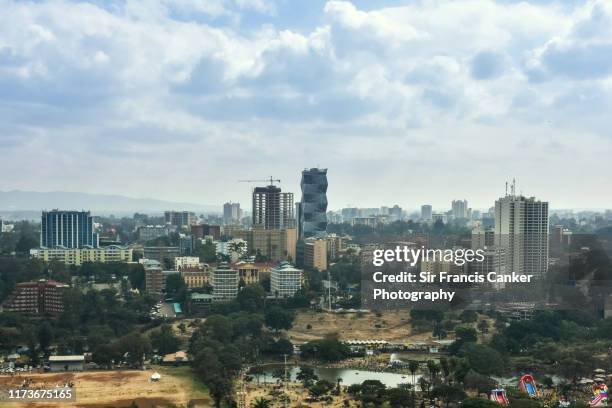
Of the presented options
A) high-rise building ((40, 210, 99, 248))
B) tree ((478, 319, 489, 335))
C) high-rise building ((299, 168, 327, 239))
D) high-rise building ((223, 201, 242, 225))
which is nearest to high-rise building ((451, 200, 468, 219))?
high-rise building ((223, 201, 242, 225))

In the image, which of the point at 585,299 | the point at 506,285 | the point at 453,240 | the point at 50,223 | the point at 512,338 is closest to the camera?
the point at 512,338

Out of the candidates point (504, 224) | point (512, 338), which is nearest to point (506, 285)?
point (504, 224)

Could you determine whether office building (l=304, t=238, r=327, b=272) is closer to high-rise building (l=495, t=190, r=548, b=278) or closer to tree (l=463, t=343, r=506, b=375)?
high-rise building (l=495, t=190, r=548, b=278)

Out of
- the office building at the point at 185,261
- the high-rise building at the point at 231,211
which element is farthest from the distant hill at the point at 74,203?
the office building at the point at 185,261

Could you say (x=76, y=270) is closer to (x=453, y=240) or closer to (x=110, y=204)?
(x=453, y=240)

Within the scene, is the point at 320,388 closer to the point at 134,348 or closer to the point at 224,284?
the point at 134,348

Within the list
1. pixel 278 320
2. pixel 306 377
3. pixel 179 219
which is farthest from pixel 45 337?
pixel 179 219
